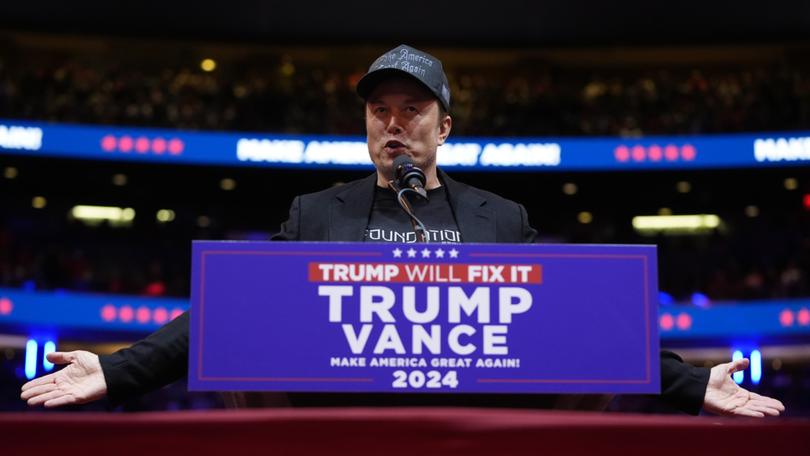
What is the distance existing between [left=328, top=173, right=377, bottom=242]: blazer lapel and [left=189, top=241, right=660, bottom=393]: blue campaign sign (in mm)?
447

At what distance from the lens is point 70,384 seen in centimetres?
172

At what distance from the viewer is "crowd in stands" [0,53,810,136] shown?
15.4 meters

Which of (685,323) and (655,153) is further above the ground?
(655,153)

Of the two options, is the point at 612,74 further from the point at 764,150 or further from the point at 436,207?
the point at 436,207

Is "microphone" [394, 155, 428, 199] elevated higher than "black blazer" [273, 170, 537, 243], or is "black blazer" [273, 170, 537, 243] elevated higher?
"microphone" [394, 155, 428, 199]

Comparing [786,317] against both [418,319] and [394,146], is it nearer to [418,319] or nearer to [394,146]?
[394,146]

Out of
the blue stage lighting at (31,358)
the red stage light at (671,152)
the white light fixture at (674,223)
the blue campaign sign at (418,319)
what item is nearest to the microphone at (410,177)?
the blue campaign sign at (418,319)

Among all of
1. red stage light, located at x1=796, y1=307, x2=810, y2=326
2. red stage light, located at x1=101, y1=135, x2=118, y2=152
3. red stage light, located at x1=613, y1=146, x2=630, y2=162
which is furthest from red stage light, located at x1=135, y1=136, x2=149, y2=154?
red stage light, located at x1=796, y1=307, x2=810, y2=326

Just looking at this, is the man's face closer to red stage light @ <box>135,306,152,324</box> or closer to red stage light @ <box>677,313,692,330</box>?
red stage light @ <box>135,306,152,324</box>

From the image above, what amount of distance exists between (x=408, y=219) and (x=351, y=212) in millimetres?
137

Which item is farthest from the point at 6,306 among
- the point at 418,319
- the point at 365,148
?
the point at 418,319

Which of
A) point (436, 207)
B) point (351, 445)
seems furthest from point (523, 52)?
point (351, 445)

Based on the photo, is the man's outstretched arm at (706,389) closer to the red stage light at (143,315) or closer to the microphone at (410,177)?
the microphone at (410,177)

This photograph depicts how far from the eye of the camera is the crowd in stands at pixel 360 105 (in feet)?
50.6
